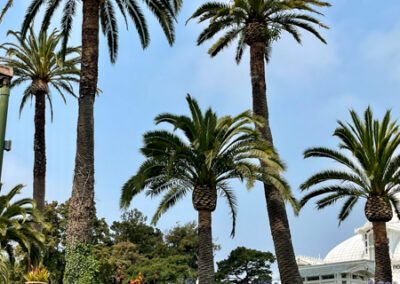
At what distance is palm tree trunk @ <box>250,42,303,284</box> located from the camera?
74.3 feet

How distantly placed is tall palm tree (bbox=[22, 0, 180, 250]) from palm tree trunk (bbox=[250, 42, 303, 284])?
4117 millimetres

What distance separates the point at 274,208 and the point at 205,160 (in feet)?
12.6

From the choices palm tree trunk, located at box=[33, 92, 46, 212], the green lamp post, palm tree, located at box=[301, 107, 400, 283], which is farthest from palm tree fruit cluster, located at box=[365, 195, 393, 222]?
the green lamp post

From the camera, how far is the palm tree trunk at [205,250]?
21.8 meters

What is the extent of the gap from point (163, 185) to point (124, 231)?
37.5m

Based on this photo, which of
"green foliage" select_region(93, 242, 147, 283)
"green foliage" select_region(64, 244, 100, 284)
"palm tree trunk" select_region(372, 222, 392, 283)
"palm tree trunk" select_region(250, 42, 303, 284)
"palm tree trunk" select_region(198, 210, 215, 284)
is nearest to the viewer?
"green foliage" select_region(64, 244, 100, 284)

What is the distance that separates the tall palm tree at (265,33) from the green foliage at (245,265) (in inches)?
1324

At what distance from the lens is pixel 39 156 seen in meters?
30.2

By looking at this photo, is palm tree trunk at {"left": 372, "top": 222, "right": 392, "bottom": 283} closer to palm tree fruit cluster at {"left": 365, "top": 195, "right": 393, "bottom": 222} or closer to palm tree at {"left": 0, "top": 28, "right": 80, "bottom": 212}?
palm tree fruit cluster at {"left": 365, "top": 195, "right": 393, "bottom": 222}

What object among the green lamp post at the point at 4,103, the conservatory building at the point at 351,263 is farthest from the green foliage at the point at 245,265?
the green lamp post at the point at 4,103

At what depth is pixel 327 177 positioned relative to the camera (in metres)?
25.5

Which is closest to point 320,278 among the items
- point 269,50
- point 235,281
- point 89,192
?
point 235,281

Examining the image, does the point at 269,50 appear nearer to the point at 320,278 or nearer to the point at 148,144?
the point at 148,144

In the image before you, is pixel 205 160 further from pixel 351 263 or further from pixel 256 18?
pixel 351 263
